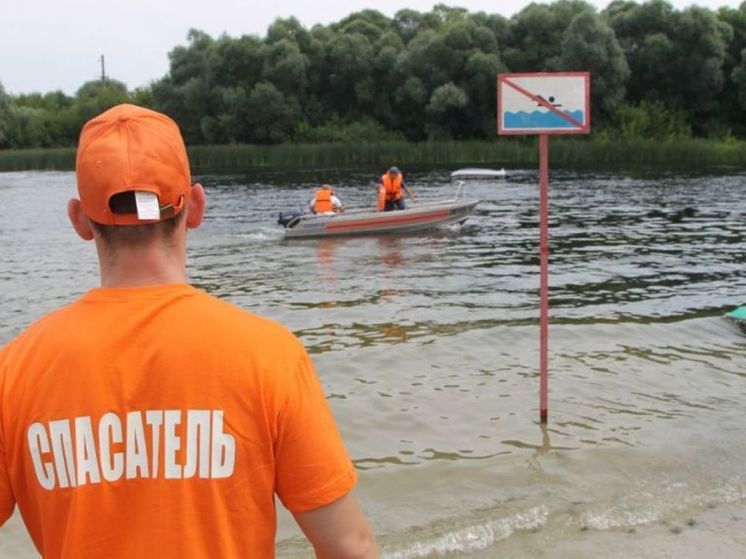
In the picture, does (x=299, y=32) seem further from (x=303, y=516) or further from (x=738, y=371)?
(x=303, y=516)

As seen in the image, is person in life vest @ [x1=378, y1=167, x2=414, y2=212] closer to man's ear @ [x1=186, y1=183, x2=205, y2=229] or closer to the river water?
the river water

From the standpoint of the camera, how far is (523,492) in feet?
17.6

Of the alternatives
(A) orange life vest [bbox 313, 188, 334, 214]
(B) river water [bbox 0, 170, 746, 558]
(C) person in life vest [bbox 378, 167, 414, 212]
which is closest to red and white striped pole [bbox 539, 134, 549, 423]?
(B) river water [bbox 0, 170, 746, 558]

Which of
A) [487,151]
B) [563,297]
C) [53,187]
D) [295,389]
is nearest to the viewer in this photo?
[295,389]

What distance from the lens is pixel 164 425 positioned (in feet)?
5.16

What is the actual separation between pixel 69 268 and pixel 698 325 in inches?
475

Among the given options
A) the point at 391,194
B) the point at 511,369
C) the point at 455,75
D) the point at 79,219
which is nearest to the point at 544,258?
the point at 511,369

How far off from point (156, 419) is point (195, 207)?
0.48m

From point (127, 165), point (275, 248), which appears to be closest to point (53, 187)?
point (275, 248)

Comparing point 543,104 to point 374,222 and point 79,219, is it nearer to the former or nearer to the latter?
point 79,219

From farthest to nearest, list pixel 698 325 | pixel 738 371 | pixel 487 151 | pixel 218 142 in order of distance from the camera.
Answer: pixel 218 142, pixel 487 151, pixel 698 325, pixel 738 371

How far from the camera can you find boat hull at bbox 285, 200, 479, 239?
67.3ft

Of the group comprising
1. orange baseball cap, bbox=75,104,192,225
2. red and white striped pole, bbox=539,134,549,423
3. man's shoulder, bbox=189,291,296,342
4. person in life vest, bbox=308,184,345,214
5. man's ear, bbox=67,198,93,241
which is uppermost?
orange baseball cap, bbox=75,104,192,225

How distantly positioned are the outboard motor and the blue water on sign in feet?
48.7
